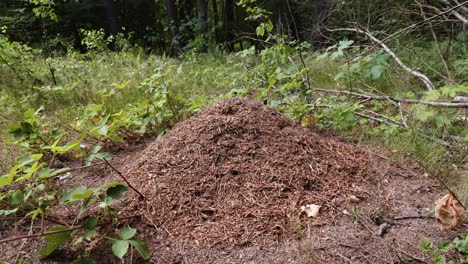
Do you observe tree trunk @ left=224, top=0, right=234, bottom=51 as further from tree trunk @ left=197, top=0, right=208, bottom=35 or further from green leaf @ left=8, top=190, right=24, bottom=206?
green leaf @ left=8, top=190, right=24, bottom=206

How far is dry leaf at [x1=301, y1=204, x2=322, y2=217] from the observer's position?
1993 mm

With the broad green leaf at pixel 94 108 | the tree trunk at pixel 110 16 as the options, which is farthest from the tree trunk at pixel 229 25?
the broad green leaf at pixel 94 108

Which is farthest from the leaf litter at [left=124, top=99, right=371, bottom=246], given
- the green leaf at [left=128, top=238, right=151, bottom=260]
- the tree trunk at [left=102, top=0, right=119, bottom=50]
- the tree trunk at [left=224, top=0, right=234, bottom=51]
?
the tree trunk at [left=102, top=0, right=119, bottom=50]

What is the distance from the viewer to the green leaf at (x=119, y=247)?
5.32 feet

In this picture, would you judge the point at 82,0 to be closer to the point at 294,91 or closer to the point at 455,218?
the point at 294,91

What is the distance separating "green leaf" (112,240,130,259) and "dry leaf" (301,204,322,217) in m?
1.01

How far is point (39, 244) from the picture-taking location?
1.91 metres

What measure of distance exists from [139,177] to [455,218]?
1.91 metres

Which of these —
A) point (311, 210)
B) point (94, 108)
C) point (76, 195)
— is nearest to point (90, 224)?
point (76, 195)

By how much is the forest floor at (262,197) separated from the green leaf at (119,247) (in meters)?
0.15

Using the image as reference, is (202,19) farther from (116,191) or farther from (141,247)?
(141,247)

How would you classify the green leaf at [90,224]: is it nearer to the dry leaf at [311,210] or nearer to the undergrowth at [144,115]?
the undergrowth at [144,115]

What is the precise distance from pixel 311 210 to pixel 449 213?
2.36ft

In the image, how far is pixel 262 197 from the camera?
212 cm
